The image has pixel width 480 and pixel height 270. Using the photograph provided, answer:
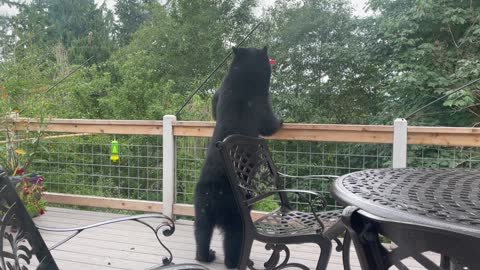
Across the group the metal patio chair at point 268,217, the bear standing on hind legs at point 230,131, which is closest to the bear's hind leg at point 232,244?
the bear standing on hind legs at point 230,131

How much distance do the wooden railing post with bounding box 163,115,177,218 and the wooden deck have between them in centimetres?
18

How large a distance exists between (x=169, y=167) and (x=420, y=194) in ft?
8.40

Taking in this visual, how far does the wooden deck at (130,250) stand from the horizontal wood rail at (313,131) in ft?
2.43

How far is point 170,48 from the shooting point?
33.8 ft

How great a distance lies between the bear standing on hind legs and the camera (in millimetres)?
2467

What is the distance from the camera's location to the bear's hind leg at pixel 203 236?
8.29ft

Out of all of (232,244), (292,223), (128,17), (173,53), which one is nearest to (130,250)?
(232,244)

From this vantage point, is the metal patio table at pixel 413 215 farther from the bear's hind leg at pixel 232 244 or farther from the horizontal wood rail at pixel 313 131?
the horizontal wood rail at pixel 313 131

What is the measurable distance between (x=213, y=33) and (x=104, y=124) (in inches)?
250

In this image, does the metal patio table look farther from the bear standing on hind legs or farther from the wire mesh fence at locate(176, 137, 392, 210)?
the wire mesh fence at locate(176, 137, 392, 210)

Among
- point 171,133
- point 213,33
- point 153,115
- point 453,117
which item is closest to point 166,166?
point 171,133

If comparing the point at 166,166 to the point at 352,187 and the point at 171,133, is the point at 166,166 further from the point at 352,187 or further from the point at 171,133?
the point at 352,187

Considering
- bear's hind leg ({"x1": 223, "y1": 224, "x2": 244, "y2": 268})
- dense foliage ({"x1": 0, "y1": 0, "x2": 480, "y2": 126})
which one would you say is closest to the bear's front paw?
bear's hind leg ({"x1": 223, "y1": 224, "x2": 244, "y2": 268})

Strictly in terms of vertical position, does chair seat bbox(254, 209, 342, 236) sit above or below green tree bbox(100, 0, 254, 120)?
below
